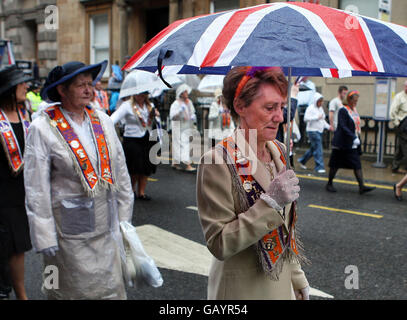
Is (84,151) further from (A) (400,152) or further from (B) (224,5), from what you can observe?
(B) (224,5)

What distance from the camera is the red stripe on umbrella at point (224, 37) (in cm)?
184

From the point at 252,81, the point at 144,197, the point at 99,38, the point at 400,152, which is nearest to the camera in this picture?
the point at 252,81

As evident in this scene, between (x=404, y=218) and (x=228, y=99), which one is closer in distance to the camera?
(x=228, y=99)

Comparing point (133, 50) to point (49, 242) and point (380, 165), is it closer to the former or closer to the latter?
point (380, 165)

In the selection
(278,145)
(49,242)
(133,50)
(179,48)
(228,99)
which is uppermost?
(133,50)

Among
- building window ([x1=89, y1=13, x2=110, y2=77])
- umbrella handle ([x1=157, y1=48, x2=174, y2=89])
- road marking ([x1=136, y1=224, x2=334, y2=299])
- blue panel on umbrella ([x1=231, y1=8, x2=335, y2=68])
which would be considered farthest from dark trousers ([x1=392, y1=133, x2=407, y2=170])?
building window ([x1=89, y1=13, x2=110, y2=77])

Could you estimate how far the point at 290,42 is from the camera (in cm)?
178

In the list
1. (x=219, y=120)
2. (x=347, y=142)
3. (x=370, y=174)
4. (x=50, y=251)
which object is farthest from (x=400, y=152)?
(x=50, y=251)

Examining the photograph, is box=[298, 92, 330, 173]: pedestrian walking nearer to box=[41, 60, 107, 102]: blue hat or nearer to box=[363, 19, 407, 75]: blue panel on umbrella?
box=[41, 60, 107, 102]: blue hat

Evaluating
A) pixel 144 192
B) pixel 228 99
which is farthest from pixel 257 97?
pixel 144 192

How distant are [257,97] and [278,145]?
36cm

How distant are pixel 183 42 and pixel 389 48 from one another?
871mm

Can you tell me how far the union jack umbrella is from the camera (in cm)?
176

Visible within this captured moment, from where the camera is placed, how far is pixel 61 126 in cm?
301
